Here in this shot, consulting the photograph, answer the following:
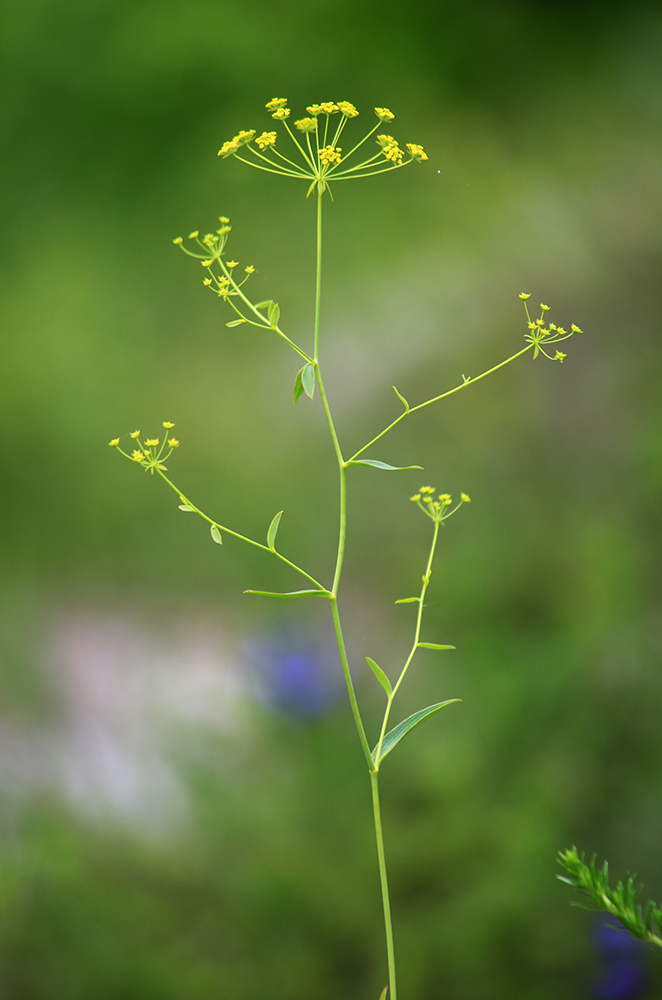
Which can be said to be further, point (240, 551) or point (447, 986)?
point (240, 551)

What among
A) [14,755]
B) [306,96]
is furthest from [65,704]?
[306,96]

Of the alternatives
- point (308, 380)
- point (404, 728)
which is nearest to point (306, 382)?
point (308, 380)

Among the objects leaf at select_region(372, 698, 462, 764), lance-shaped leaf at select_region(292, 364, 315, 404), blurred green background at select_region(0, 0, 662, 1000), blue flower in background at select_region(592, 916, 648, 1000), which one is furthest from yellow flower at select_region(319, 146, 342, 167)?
blue flower in background at select_region(592, 916, 648, 1000)

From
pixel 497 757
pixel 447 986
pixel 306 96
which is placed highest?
pixel 306 96

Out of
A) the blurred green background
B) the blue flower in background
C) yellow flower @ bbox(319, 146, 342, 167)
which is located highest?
yellow flower @ bbox(319, 146, 342, 167)

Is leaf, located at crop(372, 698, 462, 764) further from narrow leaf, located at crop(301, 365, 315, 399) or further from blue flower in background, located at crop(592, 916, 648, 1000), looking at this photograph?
blue flower in background, located at crop(592, 916, 648, 1000)

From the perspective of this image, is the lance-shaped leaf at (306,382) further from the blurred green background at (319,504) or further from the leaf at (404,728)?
the blurred green background at (319,504)

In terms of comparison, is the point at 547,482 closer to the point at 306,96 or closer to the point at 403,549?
the point at 403,549

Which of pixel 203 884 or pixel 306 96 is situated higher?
pixel 306 96
